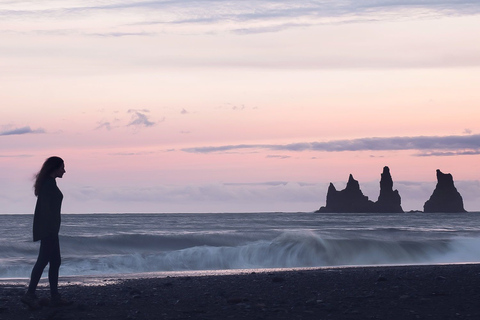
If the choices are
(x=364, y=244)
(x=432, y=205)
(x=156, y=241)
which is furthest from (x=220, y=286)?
(x=432, y=205)

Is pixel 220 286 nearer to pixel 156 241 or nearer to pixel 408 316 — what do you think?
pixel 408 316

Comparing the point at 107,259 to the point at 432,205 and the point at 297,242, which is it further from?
the point at 432,205

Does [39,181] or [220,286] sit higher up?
[39,181]

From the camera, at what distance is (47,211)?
30.6 ft

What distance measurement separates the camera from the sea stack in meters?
136

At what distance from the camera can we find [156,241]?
35.5 meters

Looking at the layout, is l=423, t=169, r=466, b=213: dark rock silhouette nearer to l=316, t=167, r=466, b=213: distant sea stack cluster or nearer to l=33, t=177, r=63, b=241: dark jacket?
l=316, t=167, r=466, b=213: distant sea stack cluster

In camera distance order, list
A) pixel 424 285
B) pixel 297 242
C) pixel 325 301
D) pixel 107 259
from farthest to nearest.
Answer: pixel 297 242
pixel 107 259
pixel 424 285
pixel 325 301

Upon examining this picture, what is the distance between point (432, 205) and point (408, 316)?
133 metres

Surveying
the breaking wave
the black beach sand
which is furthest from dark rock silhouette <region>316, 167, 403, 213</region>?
the black beach sand

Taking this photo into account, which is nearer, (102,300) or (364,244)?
(102,300)

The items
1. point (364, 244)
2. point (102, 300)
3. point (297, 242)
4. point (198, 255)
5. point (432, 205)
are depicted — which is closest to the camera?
point (102, 300)

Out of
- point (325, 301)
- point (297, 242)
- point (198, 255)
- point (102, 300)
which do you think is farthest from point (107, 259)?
point (325, 301)

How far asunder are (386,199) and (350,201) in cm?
718
